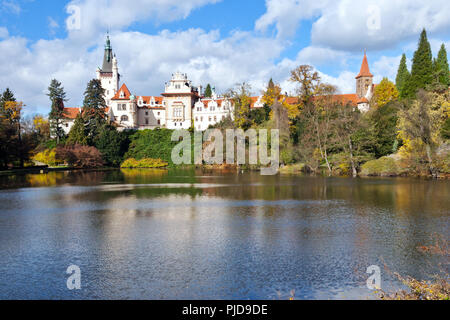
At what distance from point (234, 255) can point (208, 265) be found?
1.29 m

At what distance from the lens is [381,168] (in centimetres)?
4612

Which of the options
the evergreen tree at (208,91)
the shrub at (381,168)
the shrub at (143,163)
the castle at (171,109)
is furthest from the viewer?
the evergreen tree at (208,91)

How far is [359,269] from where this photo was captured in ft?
37.3

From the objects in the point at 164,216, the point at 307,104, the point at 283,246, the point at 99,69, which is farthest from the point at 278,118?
the point at 99,69

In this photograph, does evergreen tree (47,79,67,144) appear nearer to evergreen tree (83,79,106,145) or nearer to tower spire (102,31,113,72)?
evergreen tree (83,79,106,145)

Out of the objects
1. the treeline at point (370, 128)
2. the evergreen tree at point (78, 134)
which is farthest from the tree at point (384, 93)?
the evergreen tree at point (78, 134)

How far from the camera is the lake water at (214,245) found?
10.2 metres

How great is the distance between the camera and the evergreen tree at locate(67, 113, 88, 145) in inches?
2891

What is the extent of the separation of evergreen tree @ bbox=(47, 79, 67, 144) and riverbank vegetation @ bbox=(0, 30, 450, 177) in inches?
8.0

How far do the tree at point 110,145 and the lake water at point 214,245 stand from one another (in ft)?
171

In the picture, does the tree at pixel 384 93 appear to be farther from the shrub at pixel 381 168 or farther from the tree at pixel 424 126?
the tree at pixel 424 126

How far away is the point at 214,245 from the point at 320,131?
1581 inches

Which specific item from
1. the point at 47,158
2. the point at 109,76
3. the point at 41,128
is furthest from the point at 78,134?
the point at 109,76

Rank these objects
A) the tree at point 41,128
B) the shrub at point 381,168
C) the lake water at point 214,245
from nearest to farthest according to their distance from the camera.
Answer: the lake water at point 214,245 → the shrub at point 381,168 → the tree at point 41,128
